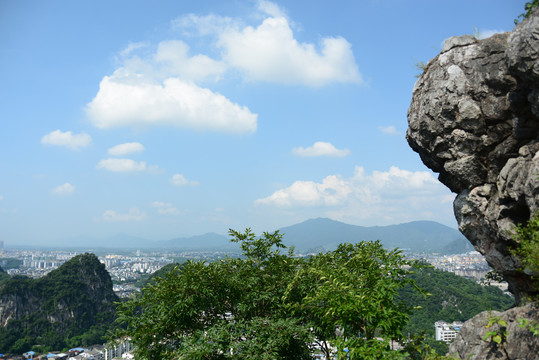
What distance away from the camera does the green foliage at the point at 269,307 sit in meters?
5.44

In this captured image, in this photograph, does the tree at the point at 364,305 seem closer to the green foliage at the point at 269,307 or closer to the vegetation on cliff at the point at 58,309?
the green foliage at the point at 269,307

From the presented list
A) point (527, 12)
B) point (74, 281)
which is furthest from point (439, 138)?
point (74, 281)

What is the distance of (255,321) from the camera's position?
21.6 feet

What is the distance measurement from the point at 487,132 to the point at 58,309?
62.0m

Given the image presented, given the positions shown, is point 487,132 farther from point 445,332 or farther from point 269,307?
point 445,332

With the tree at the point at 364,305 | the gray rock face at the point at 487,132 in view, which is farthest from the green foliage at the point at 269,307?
the gray rock face at the point at 487,132

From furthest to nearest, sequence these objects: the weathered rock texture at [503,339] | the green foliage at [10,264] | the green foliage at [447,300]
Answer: the green foliage at [10,264], the green foliage at [447,300], the weathered rock texture at [503,339]

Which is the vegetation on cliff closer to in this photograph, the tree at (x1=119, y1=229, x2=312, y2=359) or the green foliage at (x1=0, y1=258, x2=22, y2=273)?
the tree at (x1=119, y1=229, x2=312, y2=359)

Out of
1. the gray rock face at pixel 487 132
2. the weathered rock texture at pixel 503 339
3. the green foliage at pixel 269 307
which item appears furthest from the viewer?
the gray rock face at pixel 487 132

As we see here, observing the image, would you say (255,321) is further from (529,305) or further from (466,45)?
(466,45)

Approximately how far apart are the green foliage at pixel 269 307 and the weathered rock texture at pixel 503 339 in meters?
1.55

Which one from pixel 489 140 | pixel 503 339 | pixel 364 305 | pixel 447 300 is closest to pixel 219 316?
pixel 364 305

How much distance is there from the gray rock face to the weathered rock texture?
109 cm

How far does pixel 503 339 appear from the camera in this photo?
5.84 m
